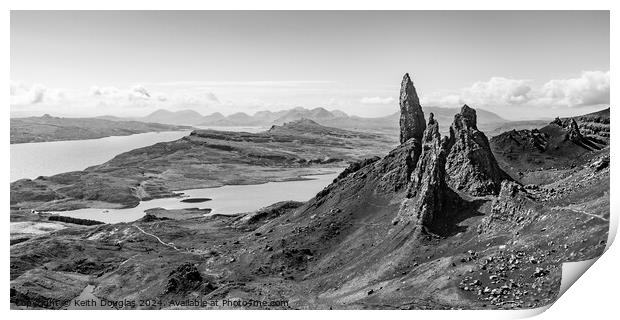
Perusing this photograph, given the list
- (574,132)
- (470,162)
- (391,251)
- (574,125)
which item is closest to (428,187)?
(391,251)

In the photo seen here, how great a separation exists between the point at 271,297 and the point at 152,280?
85.1ft

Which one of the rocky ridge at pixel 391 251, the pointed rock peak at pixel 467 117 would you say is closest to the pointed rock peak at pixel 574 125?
the pointed rock peak at pixel 467 117

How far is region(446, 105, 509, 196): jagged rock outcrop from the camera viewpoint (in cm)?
8074

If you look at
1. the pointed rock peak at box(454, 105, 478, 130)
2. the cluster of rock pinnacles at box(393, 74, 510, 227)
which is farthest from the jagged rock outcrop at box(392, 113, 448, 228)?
the pointed rock peak at box(454, 105, 478, 130)

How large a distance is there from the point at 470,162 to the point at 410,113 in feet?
57.3

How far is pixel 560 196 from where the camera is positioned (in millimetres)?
70188

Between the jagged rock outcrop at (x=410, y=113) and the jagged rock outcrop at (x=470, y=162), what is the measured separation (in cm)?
681

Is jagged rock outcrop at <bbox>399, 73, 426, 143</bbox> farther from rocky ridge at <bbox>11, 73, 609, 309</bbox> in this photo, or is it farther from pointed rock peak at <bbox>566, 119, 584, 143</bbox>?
pointed rock peak at <bbox>566, 119, 584, 143</bbox>

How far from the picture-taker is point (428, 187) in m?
74.4

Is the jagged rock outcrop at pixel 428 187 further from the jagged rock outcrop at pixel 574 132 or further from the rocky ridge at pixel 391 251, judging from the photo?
the jagged rock outcrop at pixel 574 132

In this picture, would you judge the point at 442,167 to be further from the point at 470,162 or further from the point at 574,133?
the point at 574,133
